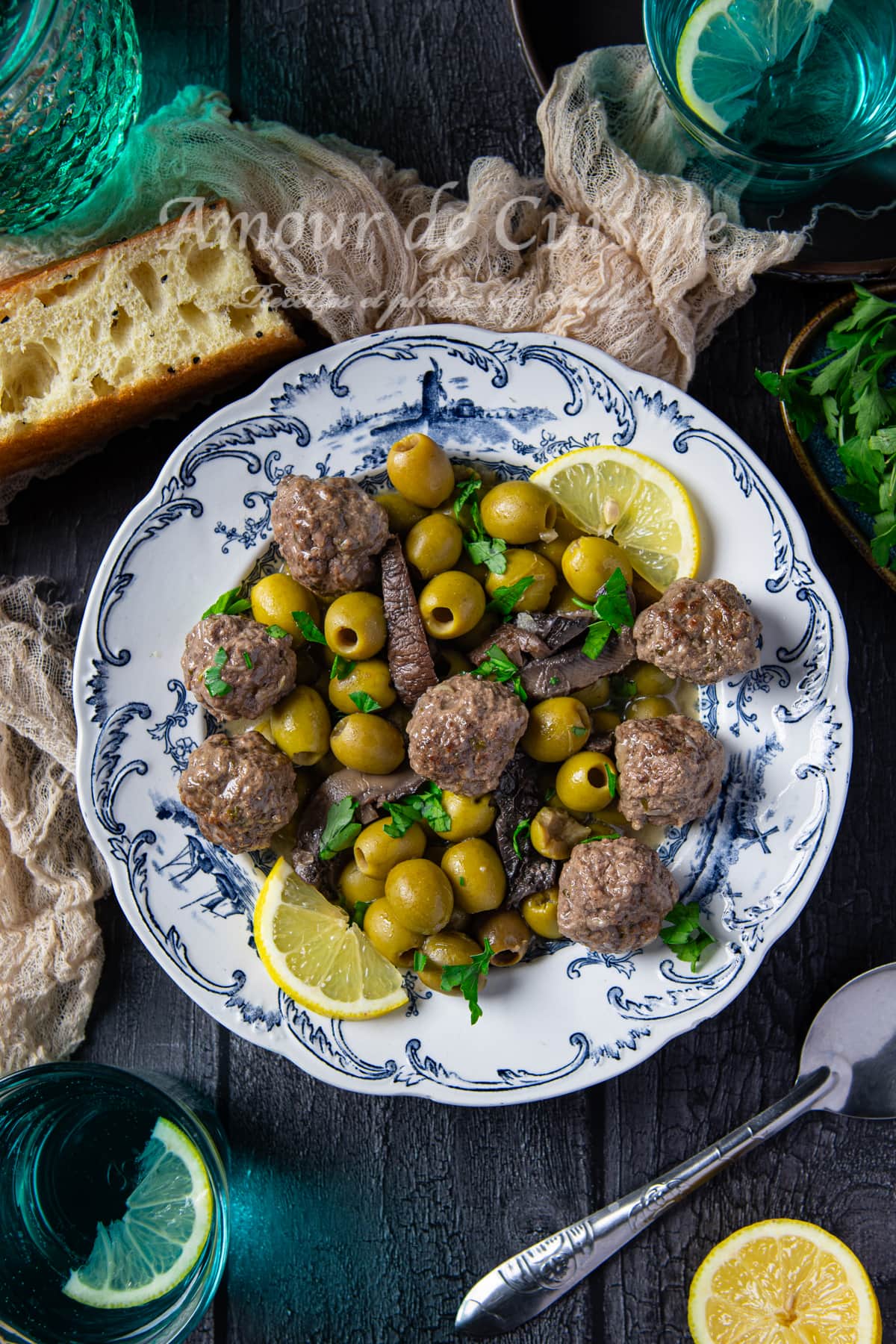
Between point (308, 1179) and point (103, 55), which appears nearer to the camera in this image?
point (103, 55)

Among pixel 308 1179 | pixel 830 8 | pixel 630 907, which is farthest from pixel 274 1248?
pixel 830 8

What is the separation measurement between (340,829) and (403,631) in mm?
510

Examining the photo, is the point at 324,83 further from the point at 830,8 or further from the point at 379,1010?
the point at 379,1010

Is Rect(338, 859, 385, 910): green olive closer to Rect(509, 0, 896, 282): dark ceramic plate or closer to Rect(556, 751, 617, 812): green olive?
Rect(556, 751, 617, 812): green olive

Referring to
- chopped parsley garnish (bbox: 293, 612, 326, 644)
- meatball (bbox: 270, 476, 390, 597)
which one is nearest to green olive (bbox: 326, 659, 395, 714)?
chopped parsley garnish (bbox: 293, 612, 326, 644)

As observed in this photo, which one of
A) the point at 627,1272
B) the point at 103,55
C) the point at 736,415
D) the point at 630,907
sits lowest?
the point at 627,1272

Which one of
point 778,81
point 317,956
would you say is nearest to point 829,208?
point 778,81

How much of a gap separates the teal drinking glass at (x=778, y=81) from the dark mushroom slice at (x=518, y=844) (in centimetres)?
162

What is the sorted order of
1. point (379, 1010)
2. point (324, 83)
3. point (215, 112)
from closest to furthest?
point (379, 1010)
point (215, 112)
point (324, 83)

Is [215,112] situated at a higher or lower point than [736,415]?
higher

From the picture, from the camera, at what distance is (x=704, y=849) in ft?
7.89

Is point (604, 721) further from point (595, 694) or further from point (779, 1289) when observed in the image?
point (779, 1289)

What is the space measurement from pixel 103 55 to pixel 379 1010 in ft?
7.93

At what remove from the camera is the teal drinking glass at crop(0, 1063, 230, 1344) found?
7.94 feet
